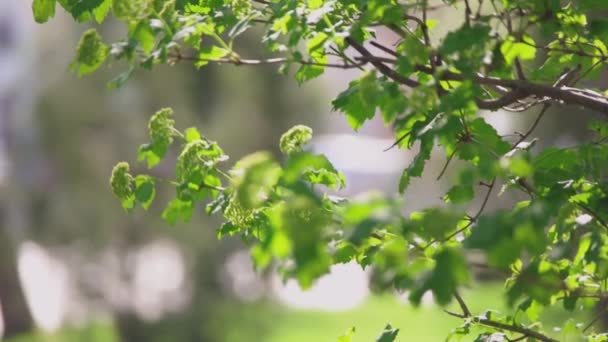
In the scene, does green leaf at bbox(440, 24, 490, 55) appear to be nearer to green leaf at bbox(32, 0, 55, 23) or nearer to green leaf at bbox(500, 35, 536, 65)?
green leaf at bbox(500, 35, 536, 65)

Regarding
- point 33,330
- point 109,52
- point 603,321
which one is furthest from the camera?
point 33,330

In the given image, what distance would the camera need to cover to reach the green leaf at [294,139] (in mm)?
1236

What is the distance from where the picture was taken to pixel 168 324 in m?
5.87

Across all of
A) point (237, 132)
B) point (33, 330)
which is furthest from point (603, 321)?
point (33, 330)

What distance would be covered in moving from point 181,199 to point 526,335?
0.44 meters

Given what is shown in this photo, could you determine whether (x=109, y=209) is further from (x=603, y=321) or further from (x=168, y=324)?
(x=603, y=321)

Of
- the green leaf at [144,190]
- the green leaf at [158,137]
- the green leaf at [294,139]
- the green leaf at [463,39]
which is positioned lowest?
the green leaf at [463,39]

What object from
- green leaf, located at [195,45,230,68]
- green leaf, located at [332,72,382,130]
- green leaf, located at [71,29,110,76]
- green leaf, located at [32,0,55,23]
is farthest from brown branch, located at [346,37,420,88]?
green leaf, located at [32,0,55,23]

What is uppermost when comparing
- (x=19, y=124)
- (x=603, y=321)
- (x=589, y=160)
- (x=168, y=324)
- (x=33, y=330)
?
(x=19, y=124)

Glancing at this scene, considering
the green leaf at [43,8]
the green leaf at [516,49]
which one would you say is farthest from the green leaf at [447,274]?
the green leaf at [43,8]

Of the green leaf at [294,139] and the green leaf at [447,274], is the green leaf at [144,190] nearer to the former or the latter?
the green leaf at [294,139]

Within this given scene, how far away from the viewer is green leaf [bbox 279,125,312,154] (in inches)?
48.7

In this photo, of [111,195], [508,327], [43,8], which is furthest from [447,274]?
[111,195]

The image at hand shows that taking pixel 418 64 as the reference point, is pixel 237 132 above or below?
above
